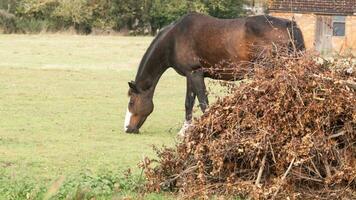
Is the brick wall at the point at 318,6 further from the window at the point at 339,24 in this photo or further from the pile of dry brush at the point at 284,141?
the pile of dry brush at the point at 284,141

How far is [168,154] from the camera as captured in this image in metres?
9.41

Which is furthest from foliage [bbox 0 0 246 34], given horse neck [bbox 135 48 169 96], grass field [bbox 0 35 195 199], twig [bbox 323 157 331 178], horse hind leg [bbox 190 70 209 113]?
twig [bbox 323 157 331 178]

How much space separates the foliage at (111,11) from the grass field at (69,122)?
3140 centimetres

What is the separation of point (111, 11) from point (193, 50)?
52424 mm

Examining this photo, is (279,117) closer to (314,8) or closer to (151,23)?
(314,8)

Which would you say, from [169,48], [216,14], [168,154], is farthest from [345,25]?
[168,154]

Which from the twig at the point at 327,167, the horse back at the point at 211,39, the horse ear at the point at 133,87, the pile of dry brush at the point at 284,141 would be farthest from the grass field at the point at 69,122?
the twig at the point at 327,167

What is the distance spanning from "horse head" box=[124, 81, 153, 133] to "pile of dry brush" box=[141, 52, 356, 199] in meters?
6.71

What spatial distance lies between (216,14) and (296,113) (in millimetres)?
61679

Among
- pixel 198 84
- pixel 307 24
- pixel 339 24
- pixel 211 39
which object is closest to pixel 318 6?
pixel 307 24

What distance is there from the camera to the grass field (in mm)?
11414

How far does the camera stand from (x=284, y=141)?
28.1ft

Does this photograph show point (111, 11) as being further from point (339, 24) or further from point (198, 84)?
point (198, 84)

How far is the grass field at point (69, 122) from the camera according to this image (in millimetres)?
11414
